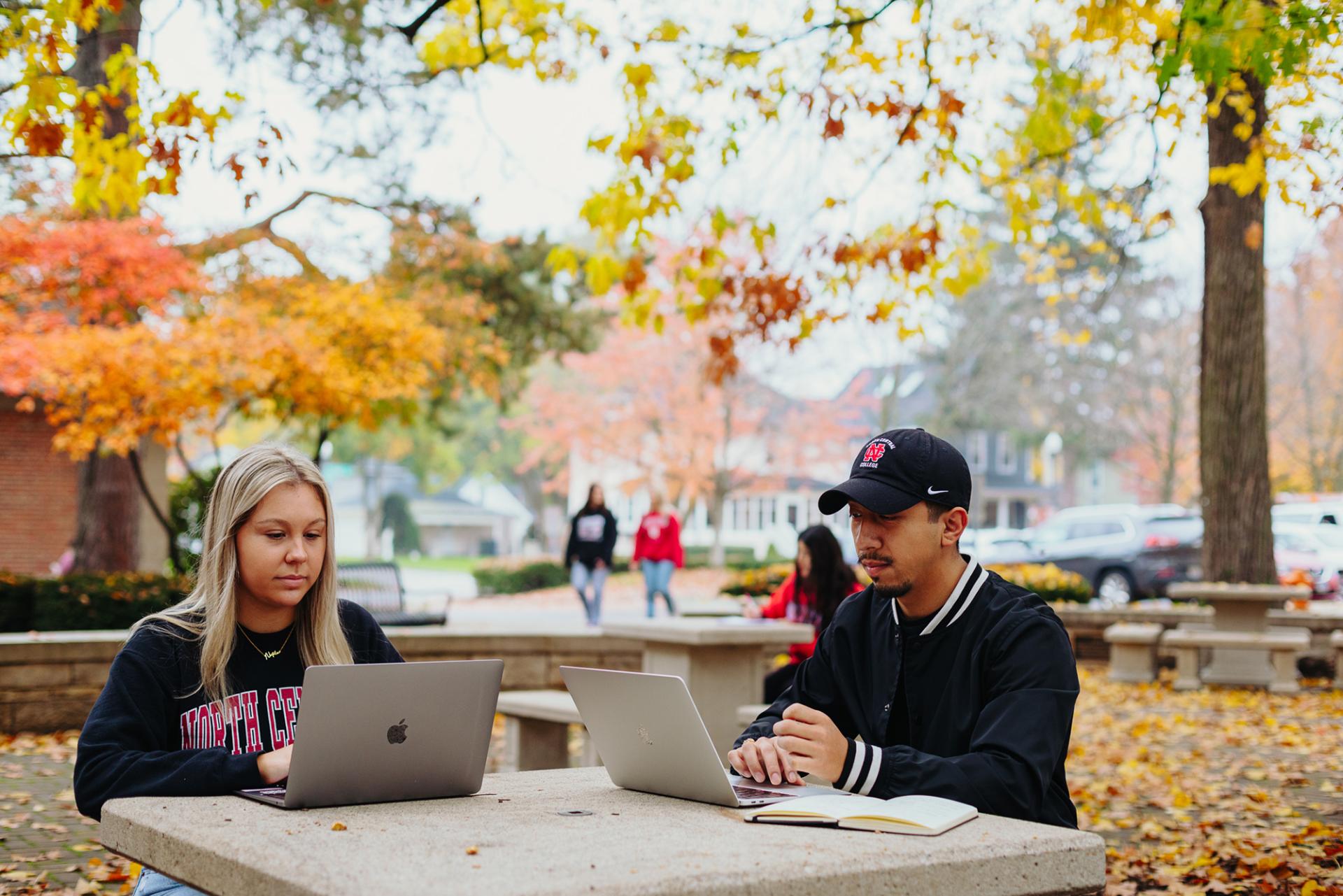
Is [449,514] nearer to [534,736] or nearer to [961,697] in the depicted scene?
[534,736]

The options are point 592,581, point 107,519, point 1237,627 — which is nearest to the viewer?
point 1237,627

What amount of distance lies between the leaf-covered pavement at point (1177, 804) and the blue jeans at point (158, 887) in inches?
104

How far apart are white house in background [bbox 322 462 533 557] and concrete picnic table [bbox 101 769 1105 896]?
71896 mm

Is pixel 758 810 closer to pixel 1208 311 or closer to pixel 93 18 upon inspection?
pixel 93 18

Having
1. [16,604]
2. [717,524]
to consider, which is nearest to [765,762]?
[16,604]

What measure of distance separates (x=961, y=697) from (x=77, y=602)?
9886 millimetres

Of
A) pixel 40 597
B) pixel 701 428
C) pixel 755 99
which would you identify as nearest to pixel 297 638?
pixel 755 99

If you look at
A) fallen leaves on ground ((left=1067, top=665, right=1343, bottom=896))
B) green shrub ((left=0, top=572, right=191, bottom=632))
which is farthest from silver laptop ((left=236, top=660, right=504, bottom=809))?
green shrub ((left=0, top=572, right=191, bottom=632))

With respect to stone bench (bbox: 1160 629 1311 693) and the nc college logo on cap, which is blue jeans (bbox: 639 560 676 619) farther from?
the nc college logo on cap

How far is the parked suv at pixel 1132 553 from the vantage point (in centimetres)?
2361

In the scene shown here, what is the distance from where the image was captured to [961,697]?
3047mm

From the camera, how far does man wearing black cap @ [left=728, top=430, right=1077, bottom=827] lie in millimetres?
2812

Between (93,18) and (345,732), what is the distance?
4700 millimetres

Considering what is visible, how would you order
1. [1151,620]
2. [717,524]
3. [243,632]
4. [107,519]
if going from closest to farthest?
[243,632], [107,519], [1151,620], [717,524]
